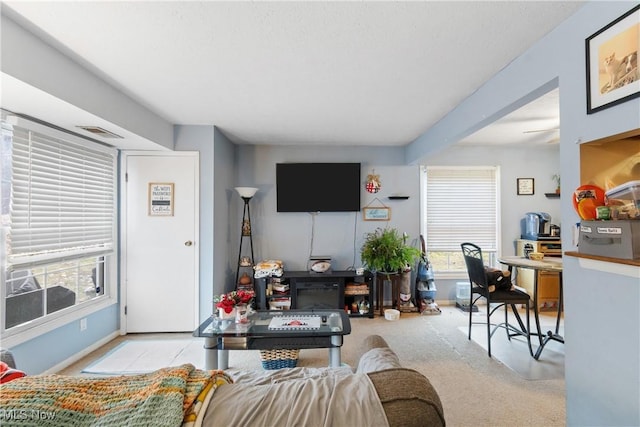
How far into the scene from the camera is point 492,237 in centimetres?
452

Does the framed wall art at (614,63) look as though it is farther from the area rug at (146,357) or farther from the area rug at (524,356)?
the area rug at (146,357)

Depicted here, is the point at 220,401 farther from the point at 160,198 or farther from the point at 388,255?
the point at 388,255

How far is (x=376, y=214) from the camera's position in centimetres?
444

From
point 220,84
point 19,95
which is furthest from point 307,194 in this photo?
point 19,95

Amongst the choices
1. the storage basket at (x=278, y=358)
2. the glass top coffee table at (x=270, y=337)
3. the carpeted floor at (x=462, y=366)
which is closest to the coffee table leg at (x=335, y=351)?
the glass top coffee table at (x=270, y=337)

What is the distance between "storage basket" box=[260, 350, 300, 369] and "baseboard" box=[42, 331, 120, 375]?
1.80m

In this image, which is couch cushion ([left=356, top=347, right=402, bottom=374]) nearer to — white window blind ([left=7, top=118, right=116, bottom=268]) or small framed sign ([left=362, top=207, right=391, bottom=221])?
white window blind ([left=7, top=118, right=116, bottom=268])

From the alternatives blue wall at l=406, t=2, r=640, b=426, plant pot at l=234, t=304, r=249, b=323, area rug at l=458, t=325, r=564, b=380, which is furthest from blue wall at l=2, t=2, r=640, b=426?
plant pot at l=234, t=304, r=249, b=323

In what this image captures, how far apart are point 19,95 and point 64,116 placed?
0.40 meters

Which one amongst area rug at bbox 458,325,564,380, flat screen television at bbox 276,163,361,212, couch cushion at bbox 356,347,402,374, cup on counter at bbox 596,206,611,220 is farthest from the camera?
flat screen television at bbox 276,163,361,212

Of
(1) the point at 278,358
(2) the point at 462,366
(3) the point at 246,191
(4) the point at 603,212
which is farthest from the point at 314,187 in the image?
(4) the point at 603,212

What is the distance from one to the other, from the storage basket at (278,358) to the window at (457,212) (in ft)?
9.42

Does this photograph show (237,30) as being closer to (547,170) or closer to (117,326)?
(117,326)

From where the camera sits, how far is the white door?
3398 millimetres
